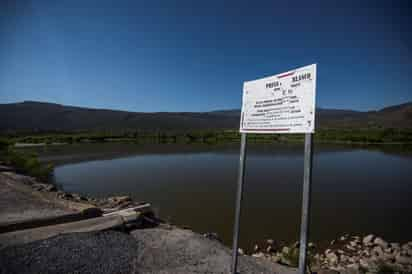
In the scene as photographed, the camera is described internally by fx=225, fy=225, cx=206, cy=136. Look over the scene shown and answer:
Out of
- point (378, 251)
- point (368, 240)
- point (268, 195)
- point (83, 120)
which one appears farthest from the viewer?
point (83, 120)

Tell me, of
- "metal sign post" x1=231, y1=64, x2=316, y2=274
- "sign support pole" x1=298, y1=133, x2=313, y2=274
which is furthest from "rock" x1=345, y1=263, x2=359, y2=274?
"sign support pole" x1=298, y1=133, x2=313, y2=274

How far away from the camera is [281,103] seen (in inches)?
96.9

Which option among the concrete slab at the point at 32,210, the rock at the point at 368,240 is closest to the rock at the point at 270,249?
the rock at the point at 368,240

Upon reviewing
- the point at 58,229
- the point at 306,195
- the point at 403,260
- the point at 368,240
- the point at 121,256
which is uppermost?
the point at 306,195

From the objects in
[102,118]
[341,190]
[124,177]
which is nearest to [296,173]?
[341,190]

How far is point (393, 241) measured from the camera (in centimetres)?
568

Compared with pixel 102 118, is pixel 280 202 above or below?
below

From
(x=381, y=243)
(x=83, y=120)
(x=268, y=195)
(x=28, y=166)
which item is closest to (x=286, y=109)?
(x=381, y=243)

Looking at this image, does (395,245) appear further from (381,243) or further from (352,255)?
(352,255)

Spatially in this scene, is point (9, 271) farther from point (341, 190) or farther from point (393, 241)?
point (341, 190)

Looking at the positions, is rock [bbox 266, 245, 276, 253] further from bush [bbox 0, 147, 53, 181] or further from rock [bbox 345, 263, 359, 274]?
bush [bbox 0, 147, 53, 181]

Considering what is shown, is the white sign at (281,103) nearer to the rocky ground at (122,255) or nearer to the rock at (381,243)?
the rocky ground at (122,255)

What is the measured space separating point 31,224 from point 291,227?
6.12m

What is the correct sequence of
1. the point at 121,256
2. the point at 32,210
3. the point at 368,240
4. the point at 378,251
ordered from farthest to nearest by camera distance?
the point at 368,240 → the point at 378,251 → the point at 32,210 → the point at 121,256
